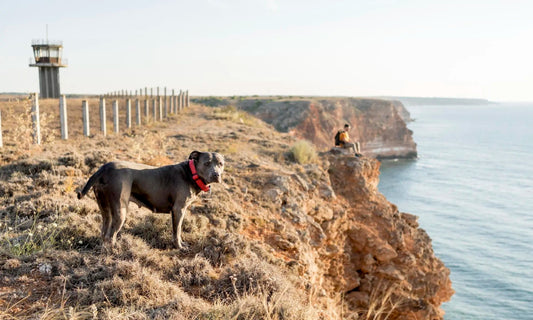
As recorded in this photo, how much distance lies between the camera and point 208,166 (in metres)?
6.16

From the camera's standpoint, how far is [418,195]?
4794cm

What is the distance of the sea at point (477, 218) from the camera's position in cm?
2339

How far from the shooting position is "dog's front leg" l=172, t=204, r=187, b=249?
243 inches

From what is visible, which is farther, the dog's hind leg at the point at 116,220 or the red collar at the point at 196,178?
the red collar at the point at 196,178

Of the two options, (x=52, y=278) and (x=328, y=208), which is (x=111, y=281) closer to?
(x=52, y=278)

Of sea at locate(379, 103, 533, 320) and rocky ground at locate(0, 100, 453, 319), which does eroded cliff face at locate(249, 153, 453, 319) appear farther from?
sea at locate(379, 103, 533, 320)

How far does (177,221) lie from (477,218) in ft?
125

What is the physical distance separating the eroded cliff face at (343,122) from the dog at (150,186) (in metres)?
69.7

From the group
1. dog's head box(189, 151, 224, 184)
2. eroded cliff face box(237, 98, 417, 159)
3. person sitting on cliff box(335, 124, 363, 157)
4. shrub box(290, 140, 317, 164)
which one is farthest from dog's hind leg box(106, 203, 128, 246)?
eroded cliff face box(237, 98, 417, 159)

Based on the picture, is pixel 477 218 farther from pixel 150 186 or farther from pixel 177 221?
pixel 150 186

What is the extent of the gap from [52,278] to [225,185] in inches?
221

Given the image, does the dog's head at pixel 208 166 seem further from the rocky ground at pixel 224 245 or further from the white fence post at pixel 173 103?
the white fence post at pixel 173 103

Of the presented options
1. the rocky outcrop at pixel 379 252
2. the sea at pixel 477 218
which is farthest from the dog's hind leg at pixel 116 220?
the sea at pixel 477 218

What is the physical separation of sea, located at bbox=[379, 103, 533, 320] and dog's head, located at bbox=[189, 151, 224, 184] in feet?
66.5
